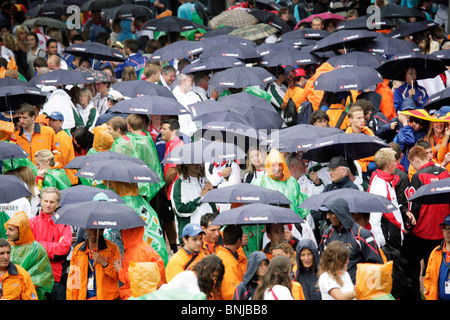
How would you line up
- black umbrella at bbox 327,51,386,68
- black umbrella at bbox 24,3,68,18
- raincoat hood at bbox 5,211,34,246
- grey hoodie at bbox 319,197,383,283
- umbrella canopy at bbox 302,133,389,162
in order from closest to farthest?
grey hoodie at bbox 319,197,383,283
raincoat hood at bbox 5,211,34,246
umbrella canopy at bbox 302,133,389,162
black umbrella at bbox 327,51,386,68
black umbrella at bbox 24,3,68,18

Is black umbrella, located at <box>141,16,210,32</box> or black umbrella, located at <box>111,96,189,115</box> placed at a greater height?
black umbrella, located at <box>111,96,189,115</box>

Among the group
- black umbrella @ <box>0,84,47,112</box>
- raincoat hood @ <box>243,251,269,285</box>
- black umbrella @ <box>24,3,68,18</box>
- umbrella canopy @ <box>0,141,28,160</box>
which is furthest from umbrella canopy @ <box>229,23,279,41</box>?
raincoat hood @ <box>243,251,269,285</box>

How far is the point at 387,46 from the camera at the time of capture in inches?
627

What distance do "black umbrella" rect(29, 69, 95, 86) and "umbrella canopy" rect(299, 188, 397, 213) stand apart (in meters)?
6.44

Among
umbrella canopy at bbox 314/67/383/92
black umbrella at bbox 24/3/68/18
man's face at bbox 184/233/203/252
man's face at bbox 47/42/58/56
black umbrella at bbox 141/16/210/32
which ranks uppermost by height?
man's face at bbox 184/233/203/252

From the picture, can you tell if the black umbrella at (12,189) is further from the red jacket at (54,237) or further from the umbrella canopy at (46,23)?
the umbrella canopy at (46,23)

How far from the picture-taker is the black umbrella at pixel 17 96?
13289 millimetres

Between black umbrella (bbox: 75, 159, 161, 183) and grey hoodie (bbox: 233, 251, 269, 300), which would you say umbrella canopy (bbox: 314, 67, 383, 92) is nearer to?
black umbrella (bbox: 75, 159, 161, 183)

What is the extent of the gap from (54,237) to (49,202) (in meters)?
0.43

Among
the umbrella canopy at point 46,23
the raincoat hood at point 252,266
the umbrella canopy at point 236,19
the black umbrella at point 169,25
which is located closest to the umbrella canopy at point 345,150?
the raincoat hood at point 252,266

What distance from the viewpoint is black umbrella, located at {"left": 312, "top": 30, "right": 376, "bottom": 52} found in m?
15.6

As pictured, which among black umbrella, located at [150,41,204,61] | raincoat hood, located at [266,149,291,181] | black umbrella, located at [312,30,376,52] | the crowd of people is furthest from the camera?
black umbrella, located at [150,41,204,61]

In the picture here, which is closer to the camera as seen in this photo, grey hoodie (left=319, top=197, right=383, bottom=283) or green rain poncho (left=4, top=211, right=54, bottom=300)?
grey hoodie (left=319, top=197, right=383, bottom=283)

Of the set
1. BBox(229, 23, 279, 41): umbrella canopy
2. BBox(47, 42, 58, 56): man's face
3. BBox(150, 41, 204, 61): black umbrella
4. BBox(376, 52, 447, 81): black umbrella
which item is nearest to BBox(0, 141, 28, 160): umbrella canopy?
BBox(150, 41, 204, 61): black umbrella
